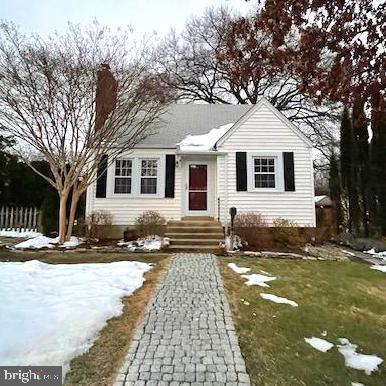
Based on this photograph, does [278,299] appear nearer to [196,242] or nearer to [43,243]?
[196,242]

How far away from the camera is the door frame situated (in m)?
13.6

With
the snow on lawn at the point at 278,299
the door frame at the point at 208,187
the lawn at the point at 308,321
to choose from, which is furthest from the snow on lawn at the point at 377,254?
the snow on lawn at the point at 278,299

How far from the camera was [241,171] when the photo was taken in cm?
1320

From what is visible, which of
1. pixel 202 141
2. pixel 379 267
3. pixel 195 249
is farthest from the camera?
pixel 202 141

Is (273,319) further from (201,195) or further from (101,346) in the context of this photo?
(201,195)

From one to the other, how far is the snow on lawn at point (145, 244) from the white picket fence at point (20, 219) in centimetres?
592

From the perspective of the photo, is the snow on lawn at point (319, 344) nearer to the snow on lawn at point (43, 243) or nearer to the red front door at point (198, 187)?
the snow on lawn at point (43, 243)

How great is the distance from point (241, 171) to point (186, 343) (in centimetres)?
987

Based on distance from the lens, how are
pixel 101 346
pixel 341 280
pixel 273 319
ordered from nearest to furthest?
pixel 101 346
pixel 273 319
pixel 341 280

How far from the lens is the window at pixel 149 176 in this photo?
1343 cm

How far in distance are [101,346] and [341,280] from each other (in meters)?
5.49

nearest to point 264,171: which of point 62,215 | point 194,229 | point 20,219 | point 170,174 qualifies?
point 170,174

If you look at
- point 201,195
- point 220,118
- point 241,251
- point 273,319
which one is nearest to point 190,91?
point 220,118

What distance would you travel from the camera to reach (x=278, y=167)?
1330cm
